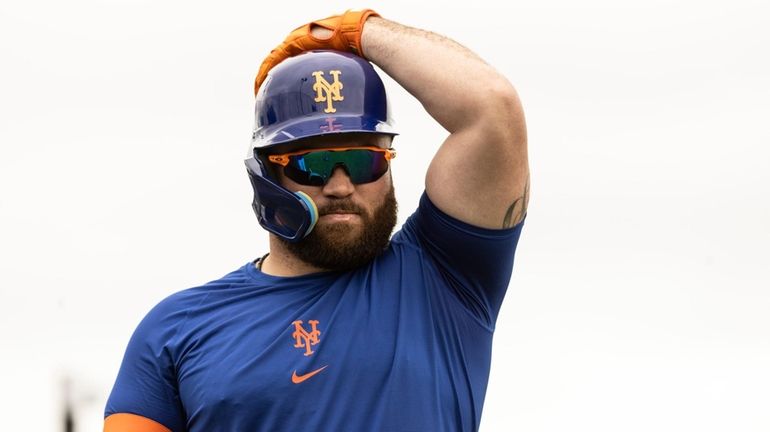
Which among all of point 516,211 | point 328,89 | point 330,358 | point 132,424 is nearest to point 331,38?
point 328,89

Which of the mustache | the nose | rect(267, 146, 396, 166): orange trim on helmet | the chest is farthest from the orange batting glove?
the chest

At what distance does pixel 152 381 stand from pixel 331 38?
1.75m

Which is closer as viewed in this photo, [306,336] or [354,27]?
[306,336]

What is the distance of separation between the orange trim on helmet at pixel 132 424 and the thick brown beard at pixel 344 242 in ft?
3.10

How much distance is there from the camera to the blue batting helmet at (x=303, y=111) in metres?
5.35

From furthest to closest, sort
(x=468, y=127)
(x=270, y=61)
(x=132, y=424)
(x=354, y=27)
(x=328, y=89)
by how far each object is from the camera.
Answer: (x=270, y=61) → (x=354, y=27) → (x=328, y=89) → (x=132, y=424) → (x=468, y=127)

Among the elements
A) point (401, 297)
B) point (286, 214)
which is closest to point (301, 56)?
point (286, 214)

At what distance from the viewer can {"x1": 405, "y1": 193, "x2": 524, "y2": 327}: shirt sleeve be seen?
5203mm

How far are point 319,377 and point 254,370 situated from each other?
27 cm

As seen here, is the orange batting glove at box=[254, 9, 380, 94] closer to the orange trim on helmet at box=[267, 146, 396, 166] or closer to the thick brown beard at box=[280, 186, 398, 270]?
the orange trim on helmet at box=[267, 146, 396, 166]

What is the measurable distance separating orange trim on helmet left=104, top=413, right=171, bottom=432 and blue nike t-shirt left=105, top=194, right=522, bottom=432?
28mm

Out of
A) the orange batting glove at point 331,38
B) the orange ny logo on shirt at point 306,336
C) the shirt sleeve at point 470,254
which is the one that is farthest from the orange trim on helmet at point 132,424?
the orange batting glove at point 331,38

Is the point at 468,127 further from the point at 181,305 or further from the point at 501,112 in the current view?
the point at 181,305

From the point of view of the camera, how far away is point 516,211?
5281 mm
